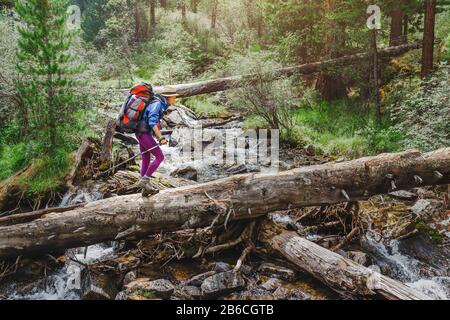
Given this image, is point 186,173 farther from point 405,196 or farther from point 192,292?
point 405,196

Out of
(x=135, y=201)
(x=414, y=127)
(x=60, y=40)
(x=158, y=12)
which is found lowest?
(x=135, y=201)

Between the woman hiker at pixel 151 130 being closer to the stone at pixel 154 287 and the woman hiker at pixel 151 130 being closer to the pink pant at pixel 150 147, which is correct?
the pink pant at pixel 150 147

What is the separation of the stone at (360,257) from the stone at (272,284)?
1444mm

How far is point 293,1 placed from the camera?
51.8 ft

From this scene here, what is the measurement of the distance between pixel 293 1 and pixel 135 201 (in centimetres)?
1298

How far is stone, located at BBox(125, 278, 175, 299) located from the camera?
565 centimetres

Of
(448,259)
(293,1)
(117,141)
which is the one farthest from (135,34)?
(448,259)

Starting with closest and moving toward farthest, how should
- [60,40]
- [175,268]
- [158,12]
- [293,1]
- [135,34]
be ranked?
[175,268], [60,40], [293,1], [135,34], [158,12]

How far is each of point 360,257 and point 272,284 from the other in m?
1.71

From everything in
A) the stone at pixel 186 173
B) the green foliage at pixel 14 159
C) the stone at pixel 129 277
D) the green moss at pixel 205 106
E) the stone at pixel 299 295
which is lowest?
the stone at pixel 299 295

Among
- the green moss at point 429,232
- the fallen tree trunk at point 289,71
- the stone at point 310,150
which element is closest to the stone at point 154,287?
the green moss at point 429,232

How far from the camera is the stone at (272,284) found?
5.89m

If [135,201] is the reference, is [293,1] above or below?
above

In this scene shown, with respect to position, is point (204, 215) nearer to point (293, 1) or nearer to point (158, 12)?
point (293, 1)
